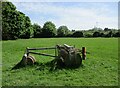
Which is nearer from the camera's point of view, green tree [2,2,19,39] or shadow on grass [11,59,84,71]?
shadow on grass [11,59,84,71]

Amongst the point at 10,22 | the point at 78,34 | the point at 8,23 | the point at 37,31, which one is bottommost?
the point at 78,34

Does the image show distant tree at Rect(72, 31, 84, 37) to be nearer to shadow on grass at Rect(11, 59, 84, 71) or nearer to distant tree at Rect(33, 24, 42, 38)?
distant tree at Rect(33, 24, 42, 38)

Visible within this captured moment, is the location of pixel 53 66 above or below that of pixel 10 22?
below

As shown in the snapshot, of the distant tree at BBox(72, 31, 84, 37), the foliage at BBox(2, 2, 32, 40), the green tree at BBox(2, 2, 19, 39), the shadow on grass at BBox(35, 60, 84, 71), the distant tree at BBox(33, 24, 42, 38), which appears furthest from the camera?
the distant tree at BBox(72, 31, 84, 37)

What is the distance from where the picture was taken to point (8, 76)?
963cm

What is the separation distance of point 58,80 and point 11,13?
180 ft

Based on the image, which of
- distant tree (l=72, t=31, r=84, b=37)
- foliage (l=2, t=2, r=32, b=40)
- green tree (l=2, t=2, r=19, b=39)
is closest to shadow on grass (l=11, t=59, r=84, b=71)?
foliage (l=2, t=2, r=32, b=40)

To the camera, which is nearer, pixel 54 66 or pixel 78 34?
pixel 54 66

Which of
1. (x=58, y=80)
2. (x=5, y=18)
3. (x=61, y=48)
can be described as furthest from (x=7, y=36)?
(x=58, y=80)

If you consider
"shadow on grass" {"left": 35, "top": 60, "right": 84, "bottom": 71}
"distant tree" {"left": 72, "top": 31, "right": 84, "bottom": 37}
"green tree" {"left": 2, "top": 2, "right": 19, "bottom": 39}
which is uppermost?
"green tree" {"left": 2, "top": 2, "right": 19, "bottom": 39}

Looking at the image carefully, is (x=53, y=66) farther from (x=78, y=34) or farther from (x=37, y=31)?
(x=78, y=34)

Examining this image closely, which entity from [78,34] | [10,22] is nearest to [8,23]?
[10,22]

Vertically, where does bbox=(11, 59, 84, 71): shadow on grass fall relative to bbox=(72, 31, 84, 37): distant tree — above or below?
below

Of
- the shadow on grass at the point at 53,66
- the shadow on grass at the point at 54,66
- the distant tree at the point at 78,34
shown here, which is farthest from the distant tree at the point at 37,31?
the shadow on grass at the point at 54,66
